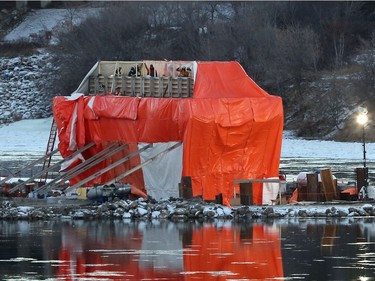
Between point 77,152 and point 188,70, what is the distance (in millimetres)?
3610

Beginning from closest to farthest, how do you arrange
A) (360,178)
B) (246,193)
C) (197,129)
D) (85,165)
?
(246,193), (197,129), (360,178), (85,165)

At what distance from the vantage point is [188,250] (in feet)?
86.6

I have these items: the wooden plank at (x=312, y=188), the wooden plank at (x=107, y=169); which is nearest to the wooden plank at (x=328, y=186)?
the wooden plank at (x=312, y=188)

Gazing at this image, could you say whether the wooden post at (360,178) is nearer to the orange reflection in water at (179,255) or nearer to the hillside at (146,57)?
the orange reflection in water at (179,255)

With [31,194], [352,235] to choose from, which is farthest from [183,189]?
[352,235]

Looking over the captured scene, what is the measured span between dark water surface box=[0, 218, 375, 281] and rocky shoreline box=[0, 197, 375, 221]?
0.80 metres

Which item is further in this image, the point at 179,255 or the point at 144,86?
the point at 144,86

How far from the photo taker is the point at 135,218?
3344cm

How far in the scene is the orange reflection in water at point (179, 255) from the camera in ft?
75.7

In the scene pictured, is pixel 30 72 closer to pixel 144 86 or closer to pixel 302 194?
pixel 144 86

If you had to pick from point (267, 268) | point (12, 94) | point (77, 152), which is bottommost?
point (267, 268)

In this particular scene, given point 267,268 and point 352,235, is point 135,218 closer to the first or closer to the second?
point 352,235

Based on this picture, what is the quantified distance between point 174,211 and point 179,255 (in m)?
7.68

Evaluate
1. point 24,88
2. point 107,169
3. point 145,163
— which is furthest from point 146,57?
point 107,169
